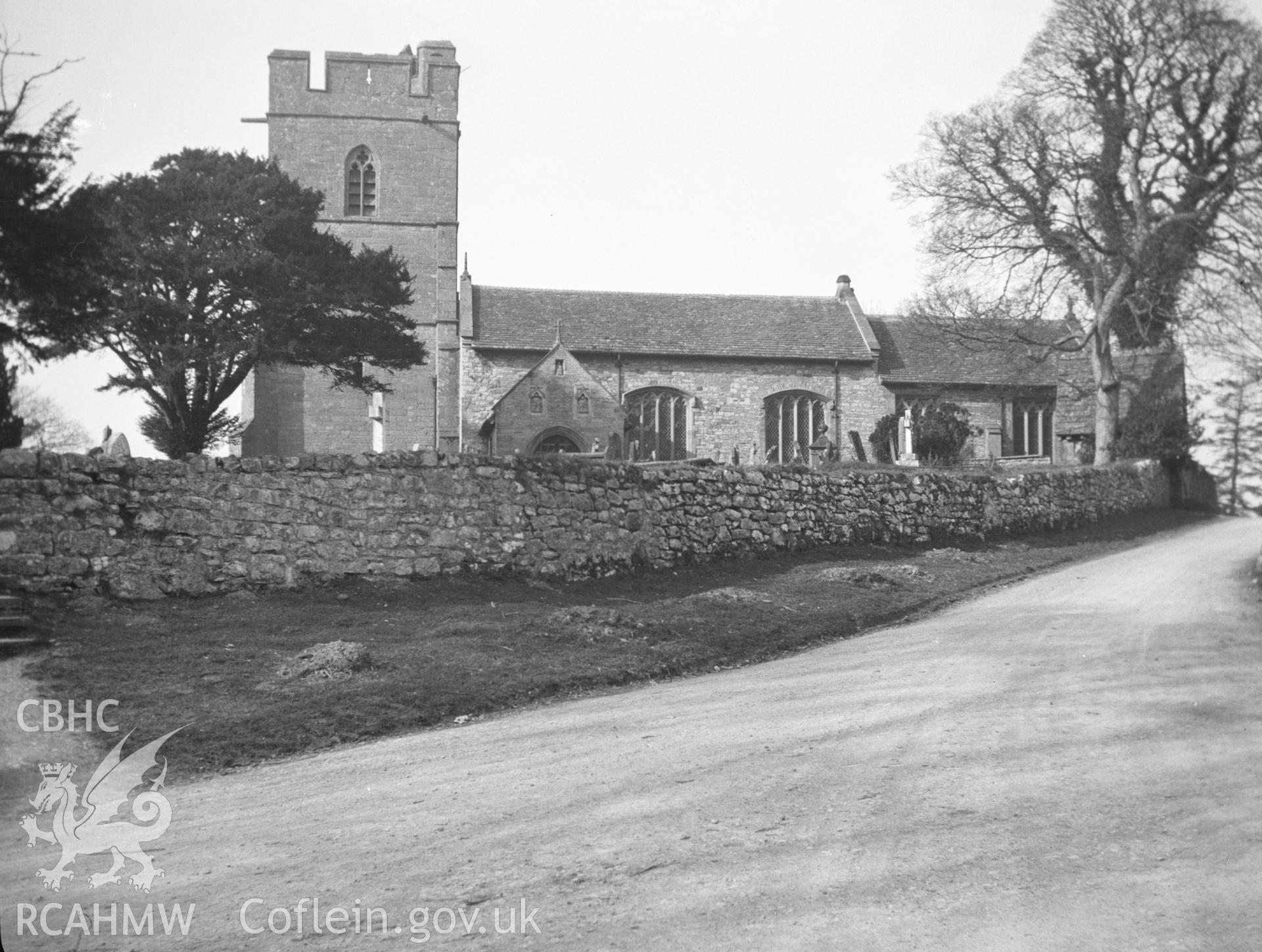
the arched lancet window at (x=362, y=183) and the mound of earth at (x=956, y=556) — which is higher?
the arched lancet window at (x=362, y=183)

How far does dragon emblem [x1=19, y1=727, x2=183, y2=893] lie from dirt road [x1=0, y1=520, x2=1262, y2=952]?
0.10 metres

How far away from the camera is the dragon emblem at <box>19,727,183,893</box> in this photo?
17.7 ft

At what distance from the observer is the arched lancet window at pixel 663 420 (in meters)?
41.2

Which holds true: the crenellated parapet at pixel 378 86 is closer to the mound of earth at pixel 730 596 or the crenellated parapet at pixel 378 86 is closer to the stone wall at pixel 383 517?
the stone wall at pixel 383 517

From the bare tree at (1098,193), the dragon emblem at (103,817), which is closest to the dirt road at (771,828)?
the dragon emblem at (103,817)

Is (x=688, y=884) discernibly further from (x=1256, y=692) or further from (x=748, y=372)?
(x=748, y=372)

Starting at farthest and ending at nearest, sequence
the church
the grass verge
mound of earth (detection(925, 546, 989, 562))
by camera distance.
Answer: the church, mound of earth (detection(925, 546, 989, 562)), the grass verge

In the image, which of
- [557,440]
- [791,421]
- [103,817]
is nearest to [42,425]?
[103,817]

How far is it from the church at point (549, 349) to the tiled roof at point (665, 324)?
3.4 inches

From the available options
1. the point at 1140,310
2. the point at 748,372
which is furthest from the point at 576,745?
the point at 748,372

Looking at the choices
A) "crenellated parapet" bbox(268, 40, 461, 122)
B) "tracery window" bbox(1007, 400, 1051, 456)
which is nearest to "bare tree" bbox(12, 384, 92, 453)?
"crenellated parapet" bbox(268, 40, 461, 122)

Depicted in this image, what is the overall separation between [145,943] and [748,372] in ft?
127

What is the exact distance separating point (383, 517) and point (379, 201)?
3335 centimetres

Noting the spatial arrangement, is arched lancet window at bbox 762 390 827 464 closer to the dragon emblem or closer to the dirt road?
the dirt road
